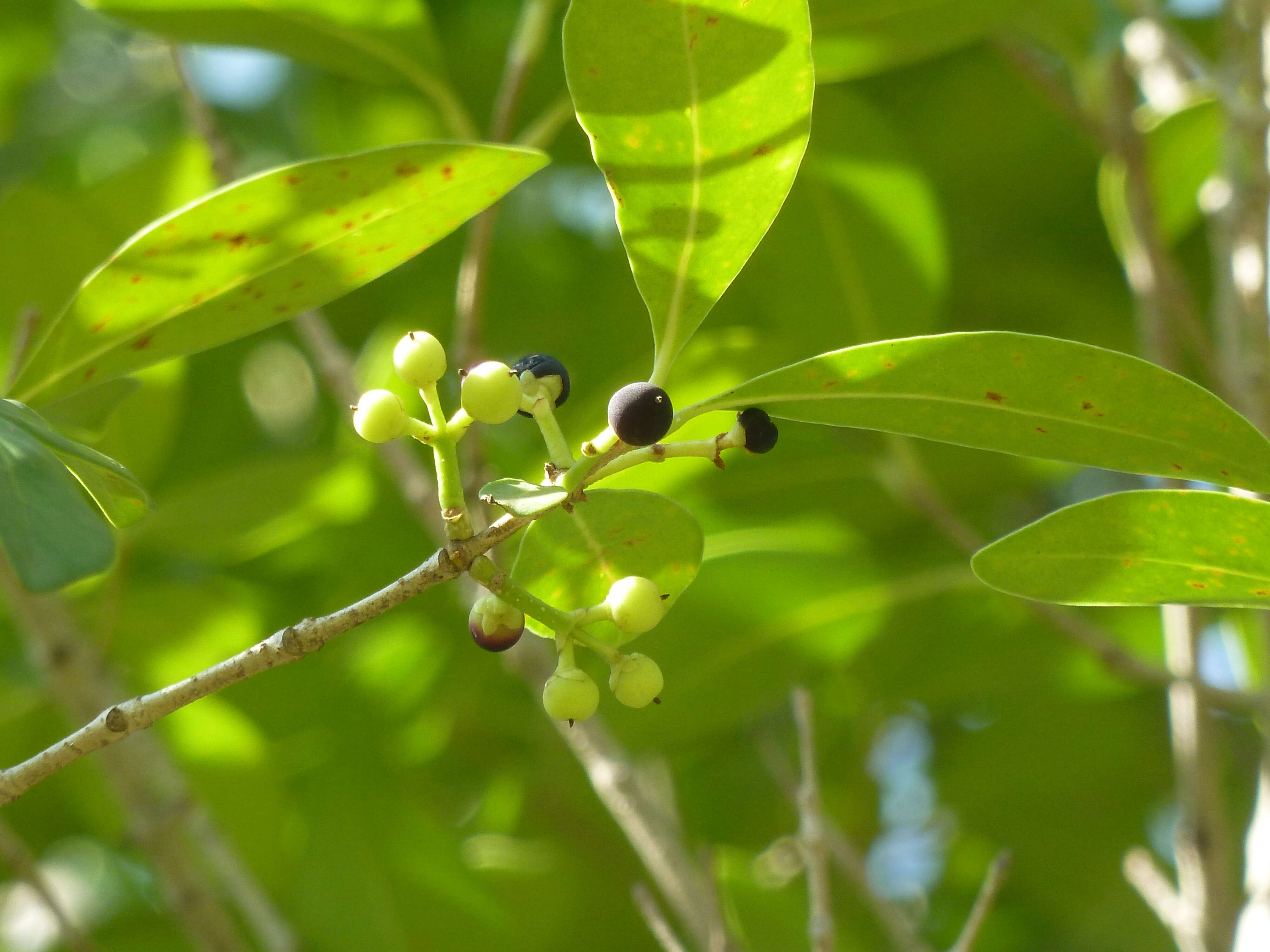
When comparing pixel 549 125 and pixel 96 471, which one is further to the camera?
pixel 549 125

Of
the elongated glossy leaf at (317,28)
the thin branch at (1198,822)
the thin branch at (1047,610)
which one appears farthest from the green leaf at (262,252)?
the thin branch at (1198,822)

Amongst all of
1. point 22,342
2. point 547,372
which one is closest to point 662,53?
point 547,372

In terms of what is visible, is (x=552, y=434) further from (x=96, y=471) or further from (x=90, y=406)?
(x=90, y=406)

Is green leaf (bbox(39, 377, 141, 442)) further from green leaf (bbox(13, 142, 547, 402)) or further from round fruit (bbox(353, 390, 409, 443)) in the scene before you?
round fruit (bbox(353, 390, 409, 443))

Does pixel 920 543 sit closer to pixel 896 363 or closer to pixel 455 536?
pixel 896 363

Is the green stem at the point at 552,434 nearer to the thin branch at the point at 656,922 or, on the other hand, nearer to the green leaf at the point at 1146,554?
the green leaf at the point at 1146,554

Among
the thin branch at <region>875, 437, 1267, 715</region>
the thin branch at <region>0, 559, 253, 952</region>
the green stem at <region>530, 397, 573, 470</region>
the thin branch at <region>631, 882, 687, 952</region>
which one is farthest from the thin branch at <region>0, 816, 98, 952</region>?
the thin branch at <region>875, 437, 1267, 715</region>
